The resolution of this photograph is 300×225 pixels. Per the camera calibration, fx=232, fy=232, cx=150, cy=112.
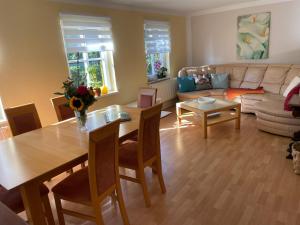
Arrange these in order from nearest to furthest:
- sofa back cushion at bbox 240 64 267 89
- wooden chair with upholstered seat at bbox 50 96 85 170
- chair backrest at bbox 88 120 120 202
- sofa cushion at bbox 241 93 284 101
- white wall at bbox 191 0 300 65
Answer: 1. chair backrest at bbox 88 120 120 202
2. wooden chair with upholstered seat at bbox 50 96 85 170
3. sofa cushion at bbox 241 93 284 101
4. white wall at bbox 191 0 300 65
5. sofa back cushion at bbox 240 64 267 89

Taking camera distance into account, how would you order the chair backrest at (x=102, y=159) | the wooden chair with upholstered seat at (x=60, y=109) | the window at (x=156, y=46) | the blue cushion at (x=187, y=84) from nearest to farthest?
the chair backrest at (x=102, y=159), the wooden chair with upholstered seat at (x=60, y=109), the window at (x=156, y=46), the blue cushion at (x=187, y=84)

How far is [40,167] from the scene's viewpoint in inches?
60.9

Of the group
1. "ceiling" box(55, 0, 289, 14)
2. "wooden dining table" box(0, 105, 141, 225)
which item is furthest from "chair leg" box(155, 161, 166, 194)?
"ceiling" box(55, 0, 289, 14)

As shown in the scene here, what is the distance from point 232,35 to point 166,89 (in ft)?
6.63

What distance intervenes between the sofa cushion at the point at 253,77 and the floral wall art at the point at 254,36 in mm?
408

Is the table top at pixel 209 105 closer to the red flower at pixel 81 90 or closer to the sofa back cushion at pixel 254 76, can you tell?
the sofa back cushion at pixel 254 76

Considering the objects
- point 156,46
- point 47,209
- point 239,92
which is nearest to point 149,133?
point 47,209

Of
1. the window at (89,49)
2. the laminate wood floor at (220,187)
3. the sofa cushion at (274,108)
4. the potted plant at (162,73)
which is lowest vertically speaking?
the laminate wood floor at (220,187)

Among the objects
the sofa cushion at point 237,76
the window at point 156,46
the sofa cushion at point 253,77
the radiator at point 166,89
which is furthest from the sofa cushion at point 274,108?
the window at point 156,46

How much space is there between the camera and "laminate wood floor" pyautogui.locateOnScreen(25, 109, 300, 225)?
202 centimetres

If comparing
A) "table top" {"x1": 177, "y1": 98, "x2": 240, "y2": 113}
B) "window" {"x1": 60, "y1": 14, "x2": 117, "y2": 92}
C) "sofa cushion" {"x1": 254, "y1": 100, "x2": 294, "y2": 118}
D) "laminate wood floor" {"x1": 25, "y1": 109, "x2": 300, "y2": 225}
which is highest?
"window" {"x1": 60, "y1": 14, "x2": 117, "y2": 92}

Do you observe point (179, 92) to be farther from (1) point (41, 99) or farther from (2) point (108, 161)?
(2) point (108, 161)

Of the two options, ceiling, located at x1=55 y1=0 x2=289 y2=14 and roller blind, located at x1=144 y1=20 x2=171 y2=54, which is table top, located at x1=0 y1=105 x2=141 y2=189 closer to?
ceiling, located at x1=55 y1=0 x2=289 y2=14

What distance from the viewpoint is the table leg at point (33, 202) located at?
147cm
